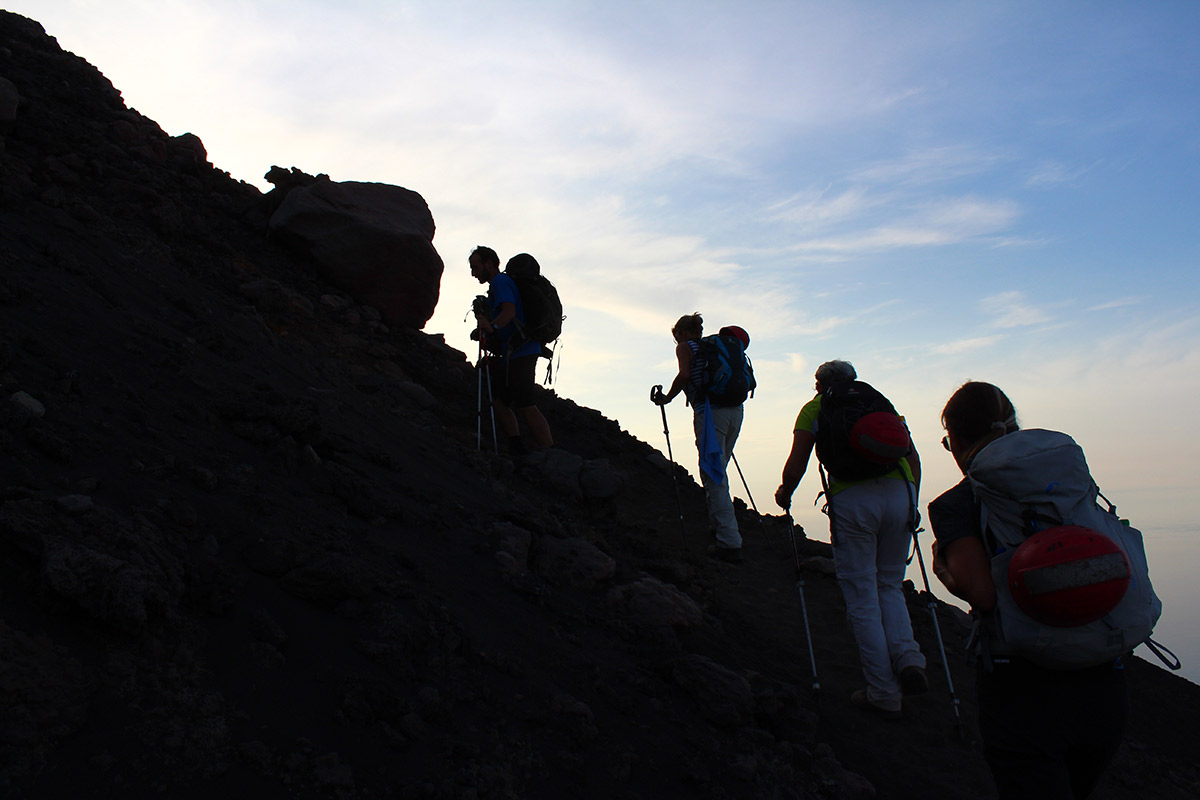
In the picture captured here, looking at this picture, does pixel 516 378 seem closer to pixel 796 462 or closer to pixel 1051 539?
pixel 796 462

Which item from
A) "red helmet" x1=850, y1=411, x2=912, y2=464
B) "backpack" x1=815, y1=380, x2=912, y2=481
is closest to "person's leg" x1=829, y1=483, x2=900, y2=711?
"backpack" x1=815, y1=380, x2=912, y2=481

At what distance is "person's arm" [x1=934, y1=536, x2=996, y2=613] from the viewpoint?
2570mm

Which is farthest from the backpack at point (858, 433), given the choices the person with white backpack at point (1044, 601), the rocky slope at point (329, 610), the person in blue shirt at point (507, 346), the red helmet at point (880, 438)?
the person in blue shirt at point (507, 346)

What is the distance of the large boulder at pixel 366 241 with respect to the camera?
11.5 metres

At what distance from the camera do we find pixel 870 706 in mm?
5328

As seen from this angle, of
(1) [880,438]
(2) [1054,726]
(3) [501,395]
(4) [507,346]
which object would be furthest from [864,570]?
(3) [501,395]

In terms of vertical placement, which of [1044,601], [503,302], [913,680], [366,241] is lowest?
[913,680]

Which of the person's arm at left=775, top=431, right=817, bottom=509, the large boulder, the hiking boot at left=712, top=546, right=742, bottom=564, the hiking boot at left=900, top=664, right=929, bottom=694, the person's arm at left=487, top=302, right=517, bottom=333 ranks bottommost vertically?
the hiking boot at left=900, top=664, right=929, bottom=694

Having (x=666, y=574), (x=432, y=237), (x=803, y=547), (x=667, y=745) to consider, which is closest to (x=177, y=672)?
(x=667, y=745)

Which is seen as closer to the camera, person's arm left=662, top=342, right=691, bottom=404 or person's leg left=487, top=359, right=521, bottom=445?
person's arm left=662, top=342, right=691, bottom=404

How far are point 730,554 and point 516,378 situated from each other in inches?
123

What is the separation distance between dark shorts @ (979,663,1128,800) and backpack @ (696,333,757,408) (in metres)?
5.38

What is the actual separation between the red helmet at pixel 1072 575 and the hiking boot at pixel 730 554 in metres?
6.58

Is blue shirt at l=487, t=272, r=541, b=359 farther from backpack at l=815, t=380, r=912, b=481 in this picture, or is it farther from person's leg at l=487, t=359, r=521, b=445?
backpack at l=815, t=380, r=912, b=481
